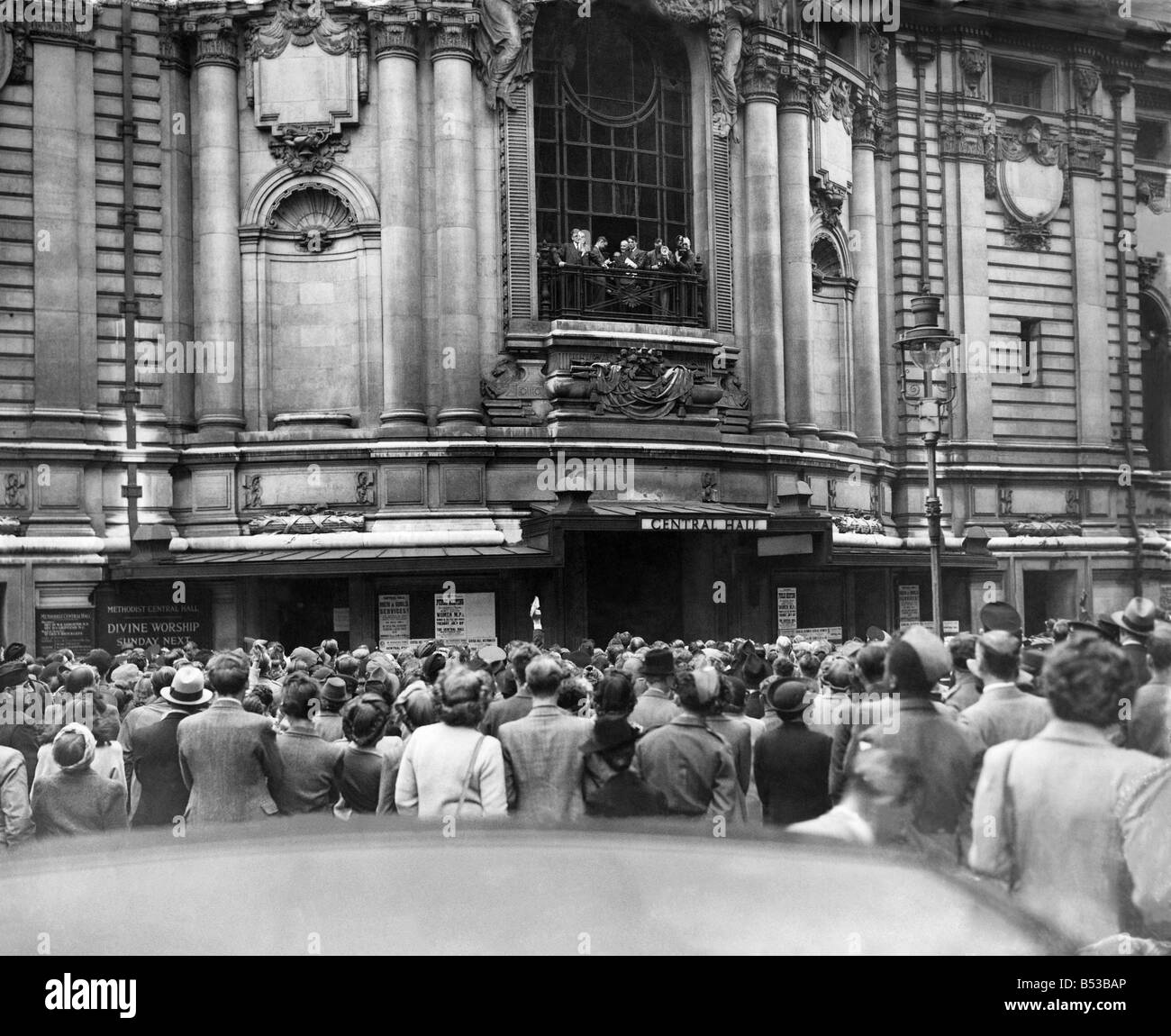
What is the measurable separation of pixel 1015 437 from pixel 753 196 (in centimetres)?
1226

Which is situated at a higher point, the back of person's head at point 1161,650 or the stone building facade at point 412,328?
the stone building facade at point 412,328

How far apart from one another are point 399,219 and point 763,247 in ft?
28.6

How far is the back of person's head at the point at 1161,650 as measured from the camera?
359 inches

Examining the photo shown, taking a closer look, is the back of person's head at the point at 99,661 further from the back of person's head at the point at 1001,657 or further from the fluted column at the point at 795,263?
the fluted column at the point at 795,263

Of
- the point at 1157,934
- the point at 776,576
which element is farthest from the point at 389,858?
the point at 776,576

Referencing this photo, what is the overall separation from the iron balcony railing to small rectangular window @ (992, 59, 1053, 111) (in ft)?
49.3

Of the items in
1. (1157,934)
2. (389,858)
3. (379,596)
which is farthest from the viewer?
(379,596)

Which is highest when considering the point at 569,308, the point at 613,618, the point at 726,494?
the point at 569,308

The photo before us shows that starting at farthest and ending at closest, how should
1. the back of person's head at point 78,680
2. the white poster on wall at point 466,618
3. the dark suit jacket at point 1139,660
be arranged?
the white poster on wall at point 466,618
the back of person's head at point 78,680
the dark suit jacket at point 1139,660

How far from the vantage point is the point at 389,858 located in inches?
163

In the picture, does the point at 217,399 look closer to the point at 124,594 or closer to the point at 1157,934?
the point at 124,594

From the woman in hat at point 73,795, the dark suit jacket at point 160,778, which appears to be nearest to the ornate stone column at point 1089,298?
the dark suit jacket at point 160,778

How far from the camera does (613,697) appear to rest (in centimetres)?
870

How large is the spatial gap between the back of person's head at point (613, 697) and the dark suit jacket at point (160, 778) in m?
3.03
